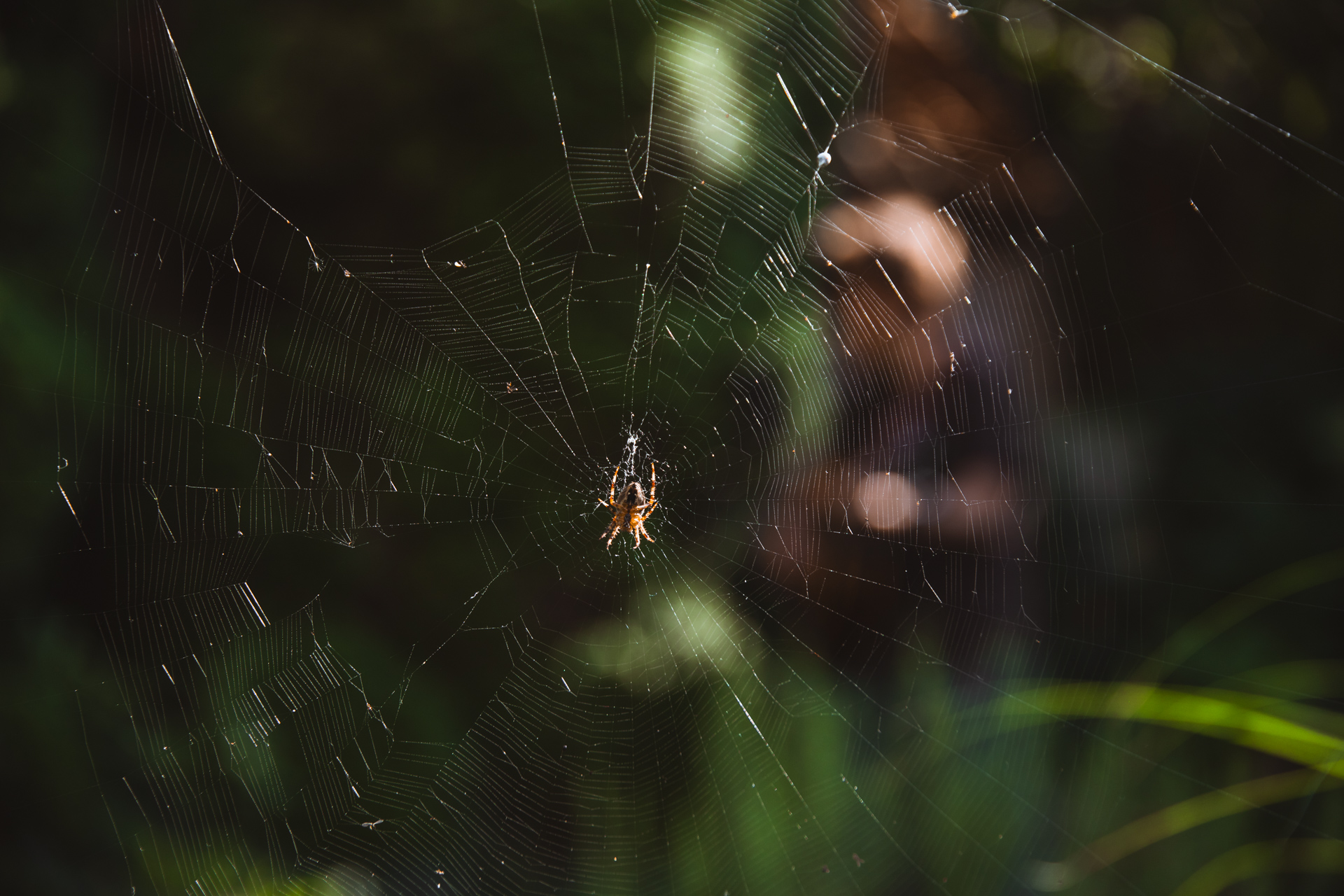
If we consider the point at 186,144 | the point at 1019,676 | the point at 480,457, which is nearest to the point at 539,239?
the point at 480,457

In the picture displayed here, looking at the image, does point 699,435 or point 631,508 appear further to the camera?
point 631,508

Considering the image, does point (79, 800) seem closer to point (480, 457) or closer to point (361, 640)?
point (361, 640)

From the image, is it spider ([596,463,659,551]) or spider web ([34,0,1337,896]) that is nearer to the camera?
spider web ([34,0,1337,896])

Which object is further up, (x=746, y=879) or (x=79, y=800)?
(x=746, y=879)

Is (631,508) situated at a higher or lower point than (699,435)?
lower
